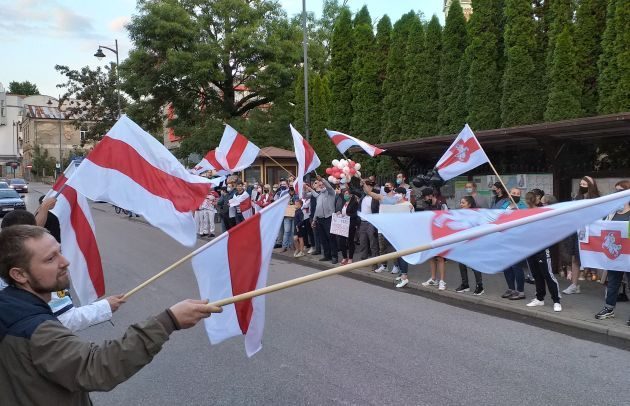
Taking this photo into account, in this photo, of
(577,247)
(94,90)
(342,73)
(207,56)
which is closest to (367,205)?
(577,247)

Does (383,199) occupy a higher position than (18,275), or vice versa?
(18,275)

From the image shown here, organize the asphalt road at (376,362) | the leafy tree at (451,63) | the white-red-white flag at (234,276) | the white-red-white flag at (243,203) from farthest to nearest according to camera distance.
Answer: the white-red-white flag at (243,203) < the leafy tree at (451,63) < the asphalt road at (376,362) < the white-red-white flag at (234,276)

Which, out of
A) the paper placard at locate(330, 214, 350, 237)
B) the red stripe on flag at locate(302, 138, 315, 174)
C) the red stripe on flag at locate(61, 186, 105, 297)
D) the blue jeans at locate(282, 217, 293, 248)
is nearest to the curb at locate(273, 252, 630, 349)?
the paper placard at locate(330, 214, 350, 237)

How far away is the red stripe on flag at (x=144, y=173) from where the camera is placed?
4297 mm

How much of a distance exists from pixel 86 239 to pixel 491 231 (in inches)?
124

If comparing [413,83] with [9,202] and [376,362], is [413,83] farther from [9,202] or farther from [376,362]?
[9,202]

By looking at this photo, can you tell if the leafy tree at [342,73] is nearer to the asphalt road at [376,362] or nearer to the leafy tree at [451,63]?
the leafy tree at [451,63]

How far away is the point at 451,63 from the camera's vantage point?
1639 cm

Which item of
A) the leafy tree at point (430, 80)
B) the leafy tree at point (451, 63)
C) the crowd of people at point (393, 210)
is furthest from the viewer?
the leafy tree at point (430, 80)

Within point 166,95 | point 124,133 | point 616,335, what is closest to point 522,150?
point 616,335

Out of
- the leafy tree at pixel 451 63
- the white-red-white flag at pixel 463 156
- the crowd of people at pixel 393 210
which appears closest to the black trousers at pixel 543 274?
the crowd of people at pixel 393 210

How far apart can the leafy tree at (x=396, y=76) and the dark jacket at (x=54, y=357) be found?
16880 millimetres

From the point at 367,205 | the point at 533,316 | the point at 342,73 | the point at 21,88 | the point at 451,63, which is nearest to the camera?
the point at 533,316

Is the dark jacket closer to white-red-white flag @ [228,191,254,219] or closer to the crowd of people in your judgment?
the crowd of people
